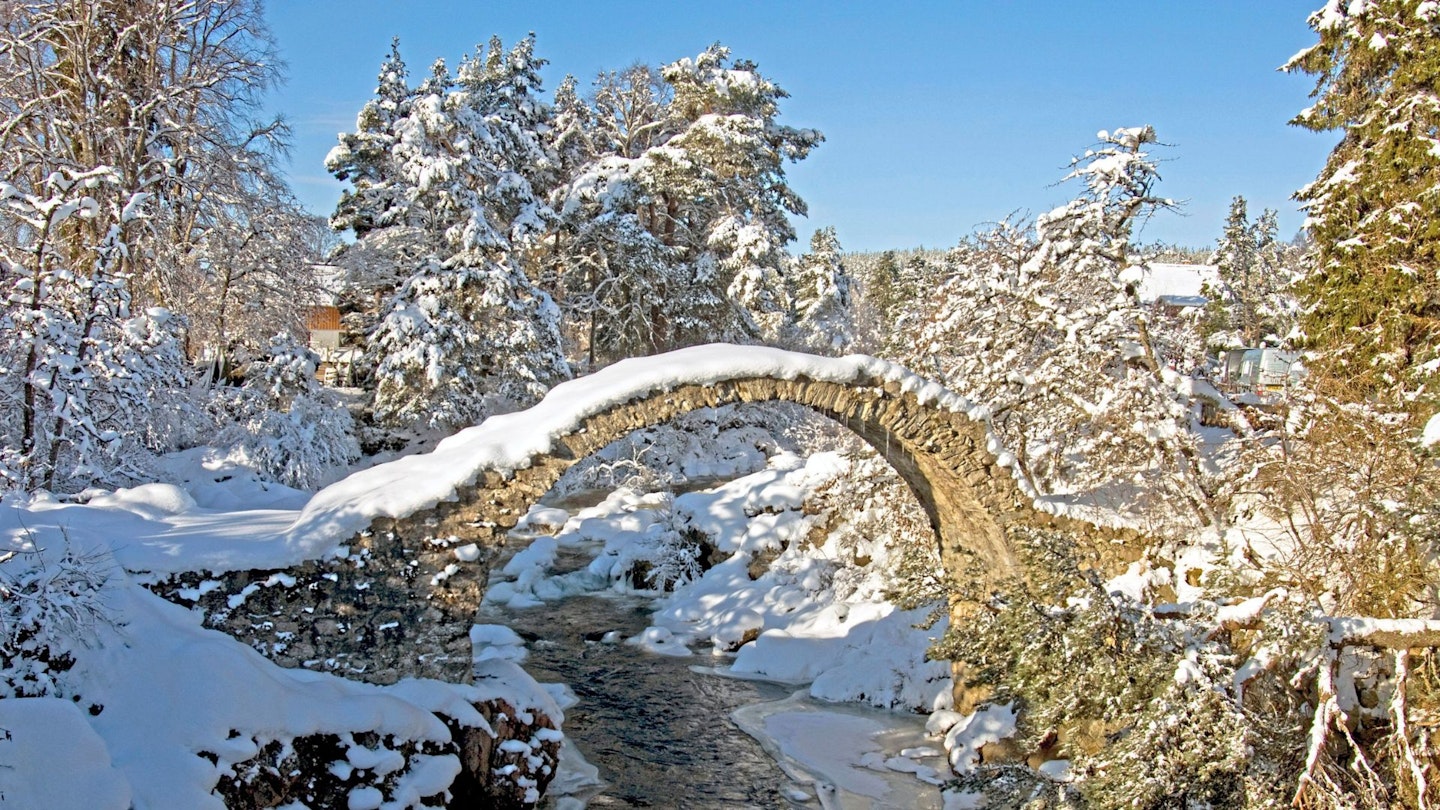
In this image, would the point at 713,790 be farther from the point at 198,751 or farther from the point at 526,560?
the point at 526,560

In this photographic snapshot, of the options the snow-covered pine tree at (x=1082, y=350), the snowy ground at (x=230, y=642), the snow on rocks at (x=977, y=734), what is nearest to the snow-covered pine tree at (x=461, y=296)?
the snowy ground at (x=230, y=642)

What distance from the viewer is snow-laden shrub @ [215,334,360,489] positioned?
17688 millimetres

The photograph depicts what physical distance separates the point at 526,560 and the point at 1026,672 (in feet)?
35.8

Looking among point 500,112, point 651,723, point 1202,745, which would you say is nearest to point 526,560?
point 651,723

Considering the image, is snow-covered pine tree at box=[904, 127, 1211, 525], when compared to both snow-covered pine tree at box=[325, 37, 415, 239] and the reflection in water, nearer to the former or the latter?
the reflection in water

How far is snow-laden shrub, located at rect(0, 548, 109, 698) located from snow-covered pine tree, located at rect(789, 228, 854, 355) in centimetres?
2898

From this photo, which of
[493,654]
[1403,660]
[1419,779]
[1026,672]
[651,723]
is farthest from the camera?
[493,654]

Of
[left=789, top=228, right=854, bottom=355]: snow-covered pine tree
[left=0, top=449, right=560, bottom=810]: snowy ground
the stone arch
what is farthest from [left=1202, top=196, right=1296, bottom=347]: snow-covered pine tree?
[left=0, top=449, right=560, bottom=810]: snowy ground

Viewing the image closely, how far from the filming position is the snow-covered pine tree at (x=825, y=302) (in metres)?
36.3

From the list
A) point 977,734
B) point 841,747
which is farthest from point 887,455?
point 841,747

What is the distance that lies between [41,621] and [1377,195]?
51.4 feet

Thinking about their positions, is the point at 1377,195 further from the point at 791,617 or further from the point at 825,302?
the point at 825,302

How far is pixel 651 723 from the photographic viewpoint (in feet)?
33.9

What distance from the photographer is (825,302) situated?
37750 mm
